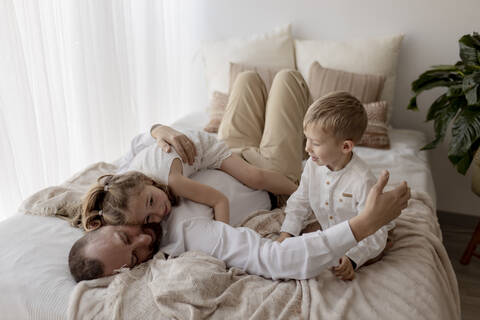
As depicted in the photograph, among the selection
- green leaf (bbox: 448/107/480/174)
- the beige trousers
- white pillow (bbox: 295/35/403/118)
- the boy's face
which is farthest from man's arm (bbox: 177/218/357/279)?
white pillow (bbox: 295/35/403/118)

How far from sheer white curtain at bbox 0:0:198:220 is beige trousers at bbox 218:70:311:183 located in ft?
2.32

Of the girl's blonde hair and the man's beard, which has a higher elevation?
the girl's blonde hair

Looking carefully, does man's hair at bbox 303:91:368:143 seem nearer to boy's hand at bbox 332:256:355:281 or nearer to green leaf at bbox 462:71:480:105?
boy's hand at bbox 332:256:355:281

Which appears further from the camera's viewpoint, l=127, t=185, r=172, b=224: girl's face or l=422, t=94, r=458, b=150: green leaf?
l=422, t=94, r=458, b=150: green leaf

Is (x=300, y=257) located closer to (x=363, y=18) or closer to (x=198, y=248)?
(x=198, y=248)

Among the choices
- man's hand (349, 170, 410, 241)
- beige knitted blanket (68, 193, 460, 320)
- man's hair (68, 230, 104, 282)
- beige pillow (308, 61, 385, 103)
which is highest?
beige pillow (308, 61, 385, 103)

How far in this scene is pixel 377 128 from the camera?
218 centimetres

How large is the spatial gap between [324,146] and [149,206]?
544 mm

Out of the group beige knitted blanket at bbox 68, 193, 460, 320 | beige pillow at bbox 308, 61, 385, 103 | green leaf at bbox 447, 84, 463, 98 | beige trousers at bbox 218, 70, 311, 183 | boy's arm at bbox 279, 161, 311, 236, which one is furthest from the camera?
beige pillow at bbox 308, 61, 385, 103

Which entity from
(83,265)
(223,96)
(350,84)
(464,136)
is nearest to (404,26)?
(350,84)

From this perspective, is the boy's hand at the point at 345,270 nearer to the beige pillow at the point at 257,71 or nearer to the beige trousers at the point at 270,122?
the beige trousers at the point at 270,122

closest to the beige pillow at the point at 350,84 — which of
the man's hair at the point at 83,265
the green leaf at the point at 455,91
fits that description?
the green leaf at the point at 455,91

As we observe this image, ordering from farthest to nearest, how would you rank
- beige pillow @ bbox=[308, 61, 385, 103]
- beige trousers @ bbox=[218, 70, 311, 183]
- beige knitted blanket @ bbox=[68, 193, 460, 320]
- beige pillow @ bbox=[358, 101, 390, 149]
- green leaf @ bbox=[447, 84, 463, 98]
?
beige pillow @ bbox=[308, 61, 385, 103], beige pillow @ bbox=[358, 101, 390, 149], green leaf @ bbox=[447, 84, 463, 98], beige trousers @ bbox=[218, 70, 311, 183], beige knitted blanket @ bbox=[68, 193, 460, 320]

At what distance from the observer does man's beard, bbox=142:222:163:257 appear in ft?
3.94
